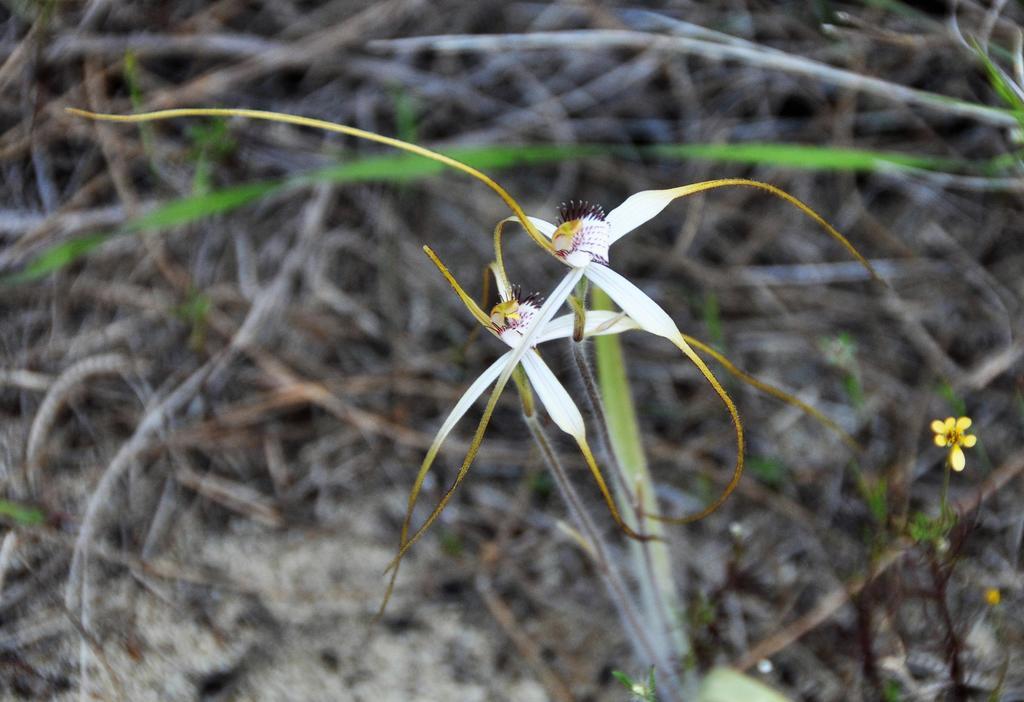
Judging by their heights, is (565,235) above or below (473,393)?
A: above

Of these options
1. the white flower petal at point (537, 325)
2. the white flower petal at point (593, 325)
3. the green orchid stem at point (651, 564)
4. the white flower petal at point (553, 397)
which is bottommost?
the green orchid stem at point (651, 564)

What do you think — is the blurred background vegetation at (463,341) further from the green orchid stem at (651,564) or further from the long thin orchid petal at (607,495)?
the long thin orchid petal at (607,495)

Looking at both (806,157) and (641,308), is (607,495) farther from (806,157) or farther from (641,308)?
(806,157)

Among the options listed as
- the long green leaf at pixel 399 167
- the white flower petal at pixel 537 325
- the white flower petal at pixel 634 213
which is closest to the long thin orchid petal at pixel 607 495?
the white flower petal at pixel 537 325

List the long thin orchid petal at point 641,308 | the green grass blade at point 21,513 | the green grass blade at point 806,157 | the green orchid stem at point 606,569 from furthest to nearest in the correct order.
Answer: the green grass blade at point 806,157 → the green grass blade at point 21,513 → the green orchid stem at point 606,569 → the long thin orchid petal at point 641,308

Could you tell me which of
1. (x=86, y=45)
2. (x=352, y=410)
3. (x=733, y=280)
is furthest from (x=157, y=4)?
(x=733, y=280)

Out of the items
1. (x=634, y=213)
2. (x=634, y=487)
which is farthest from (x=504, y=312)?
(x=634, y=487)

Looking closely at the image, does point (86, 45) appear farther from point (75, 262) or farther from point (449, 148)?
point (449, 148)
